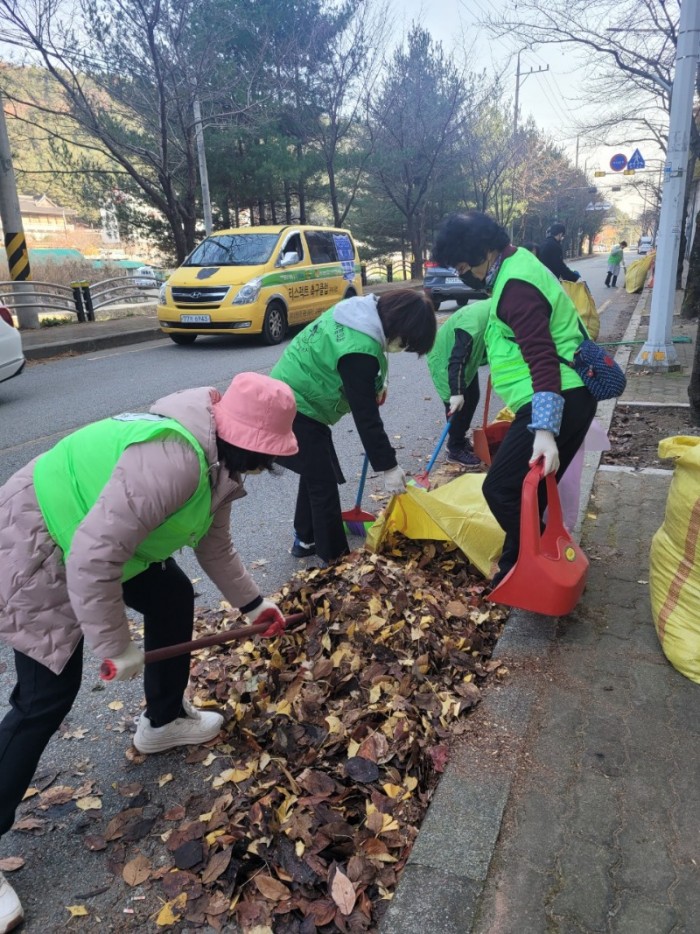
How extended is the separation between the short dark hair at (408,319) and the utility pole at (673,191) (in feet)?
19.9

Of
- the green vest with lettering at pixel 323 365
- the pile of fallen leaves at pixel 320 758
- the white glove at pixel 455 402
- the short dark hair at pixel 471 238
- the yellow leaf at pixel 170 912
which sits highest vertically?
the short dark hair at pixel 471 238

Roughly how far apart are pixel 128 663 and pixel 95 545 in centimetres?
39

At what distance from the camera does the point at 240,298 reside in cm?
1159

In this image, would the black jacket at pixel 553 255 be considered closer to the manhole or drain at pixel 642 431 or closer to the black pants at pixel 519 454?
the manhole or drain at pixel 642 431

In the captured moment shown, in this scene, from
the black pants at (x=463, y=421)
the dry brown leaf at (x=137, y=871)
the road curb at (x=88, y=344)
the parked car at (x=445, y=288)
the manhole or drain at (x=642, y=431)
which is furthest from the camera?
the parked car at (x=445, y=288)

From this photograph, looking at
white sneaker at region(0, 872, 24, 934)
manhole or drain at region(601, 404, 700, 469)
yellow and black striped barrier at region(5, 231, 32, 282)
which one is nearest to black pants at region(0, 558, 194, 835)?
white sneaker at region(0, 872, 24, 934)

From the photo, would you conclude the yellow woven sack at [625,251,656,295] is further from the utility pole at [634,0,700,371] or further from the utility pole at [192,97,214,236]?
the utility pole at [634,0,700,371]

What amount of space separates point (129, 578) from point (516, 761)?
4.44ft

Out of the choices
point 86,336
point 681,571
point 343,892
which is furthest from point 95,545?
point 86,336

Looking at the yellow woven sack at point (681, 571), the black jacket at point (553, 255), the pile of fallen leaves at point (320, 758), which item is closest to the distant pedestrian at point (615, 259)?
the black jacket at point (553, 255)

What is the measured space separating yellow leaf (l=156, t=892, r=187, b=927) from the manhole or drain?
431cm

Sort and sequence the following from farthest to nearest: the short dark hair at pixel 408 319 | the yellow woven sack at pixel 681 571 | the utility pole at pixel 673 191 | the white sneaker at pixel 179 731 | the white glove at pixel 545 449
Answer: the utility pole at pixel 673 191 < the short dark hair at pixel 408 319 < the white glove at pixel 545 449 < the yellow woven sack at pixel 681 571 < the white sneaker at pixel 179 731

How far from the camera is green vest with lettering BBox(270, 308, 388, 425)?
3.32 metres

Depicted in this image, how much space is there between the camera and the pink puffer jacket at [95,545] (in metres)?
1.75
